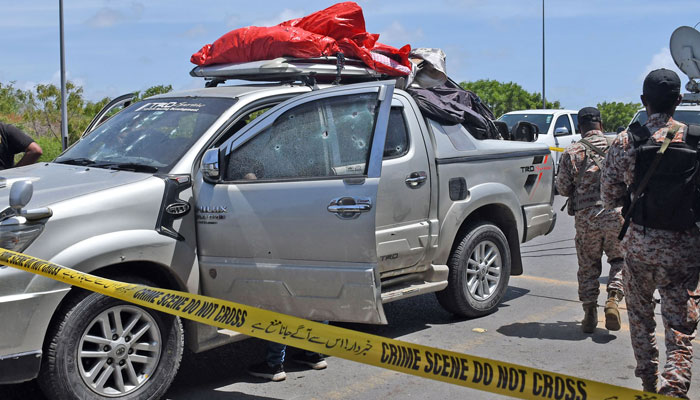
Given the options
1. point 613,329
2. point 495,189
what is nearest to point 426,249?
point 495,189

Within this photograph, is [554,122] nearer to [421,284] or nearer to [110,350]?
[421,284]

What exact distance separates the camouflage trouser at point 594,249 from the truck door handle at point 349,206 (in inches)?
→ 92.1

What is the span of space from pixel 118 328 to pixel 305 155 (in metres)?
1.54

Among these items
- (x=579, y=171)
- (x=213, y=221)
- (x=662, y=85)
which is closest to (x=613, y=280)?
(x=579, y=171)

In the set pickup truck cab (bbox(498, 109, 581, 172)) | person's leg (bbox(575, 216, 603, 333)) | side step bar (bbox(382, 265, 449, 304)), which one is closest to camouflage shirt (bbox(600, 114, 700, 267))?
side step bar (bbox(382, 265, 449, 304))

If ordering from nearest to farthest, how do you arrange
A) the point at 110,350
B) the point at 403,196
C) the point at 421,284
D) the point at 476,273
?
the point at 110,350 < the point at 403,196 < the point at 421,284 < the point at 476,273

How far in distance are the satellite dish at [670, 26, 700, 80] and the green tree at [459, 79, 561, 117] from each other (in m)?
21.9

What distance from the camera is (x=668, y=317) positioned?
424cm

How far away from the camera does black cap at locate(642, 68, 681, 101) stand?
4.24 m

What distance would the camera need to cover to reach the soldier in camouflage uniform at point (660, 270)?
4152mm

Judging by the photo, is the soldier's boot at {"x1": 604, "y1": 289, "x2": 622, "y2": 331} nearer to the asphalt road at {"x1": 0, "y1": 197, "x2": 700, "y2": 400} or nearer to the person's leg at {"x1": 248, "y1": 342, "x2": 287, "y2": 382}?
the asphalt road at {"x1": 0, "y1": 197, "x2": 700, "y2": 400}

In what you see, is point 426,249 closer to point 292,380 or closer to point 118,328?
point 292,380

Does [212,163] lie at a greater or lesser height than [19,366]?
greater

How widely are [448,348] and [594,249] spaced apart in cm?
143
